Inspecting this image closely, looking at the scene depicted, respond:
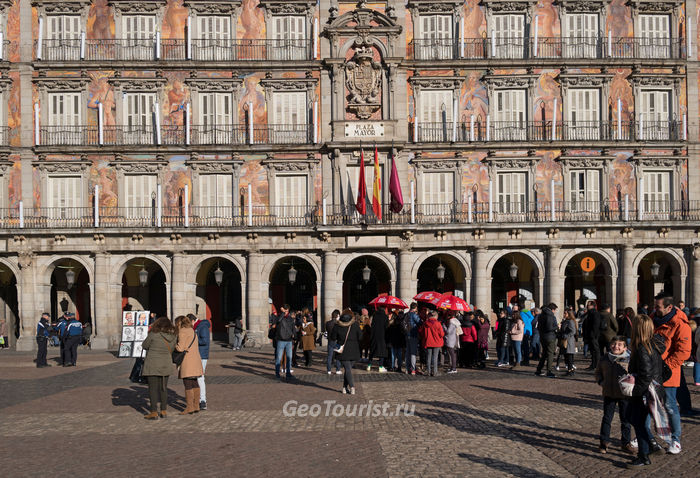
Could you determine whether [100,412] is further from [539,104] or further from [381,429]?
[539,104]

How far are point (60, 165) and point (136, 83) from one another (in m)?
4.98

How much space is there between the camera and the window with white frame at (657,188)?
33844 mm

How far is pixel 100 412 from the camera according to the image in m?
14.7

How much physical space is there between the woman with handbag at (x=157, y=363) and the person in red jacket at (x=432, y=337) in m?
7.75

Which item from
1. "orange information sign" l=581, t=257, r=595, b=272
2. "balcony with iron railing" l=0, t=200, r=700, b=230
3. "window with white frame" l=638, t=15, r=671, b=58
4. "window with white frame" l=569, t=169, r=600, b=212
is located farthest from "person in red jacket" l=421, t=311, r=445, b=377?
"window with white frame" l=638, t=15, r=671, b=58

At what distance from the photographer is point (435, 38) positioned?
1336 inches

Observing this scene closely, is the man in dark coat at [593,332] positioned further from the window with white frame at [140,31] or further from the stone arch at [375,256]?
the window with white frame at [140,31]

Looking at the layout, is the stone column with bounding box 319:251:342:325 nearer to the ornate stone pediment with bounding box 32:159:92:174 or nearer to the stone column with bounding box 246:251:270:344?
the stone column with bounding box 246:251:270:344

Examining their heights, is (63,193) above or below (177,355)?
above

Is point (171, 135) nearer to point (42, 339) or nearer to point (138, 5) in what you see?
point (138, 5)

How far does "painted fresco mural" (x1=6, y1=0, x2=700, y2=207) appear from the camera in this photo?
33406mm

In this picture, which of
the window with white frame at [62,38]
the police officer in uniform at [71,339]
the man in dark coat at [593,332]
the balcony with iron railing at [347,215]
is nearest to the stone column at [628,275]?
the balcony with iron railing at [347,215]

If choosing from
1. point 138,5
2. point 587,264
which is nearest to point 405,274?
point 587,264

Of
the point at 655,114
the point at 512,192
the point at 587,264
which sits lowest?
the point at 587,264
